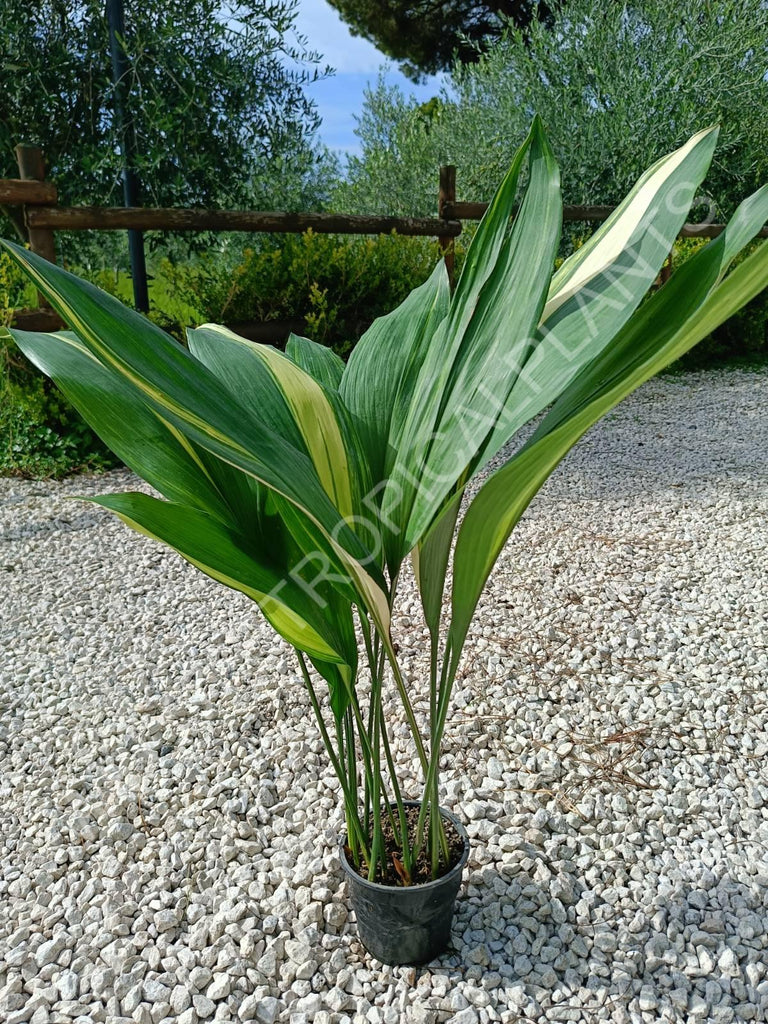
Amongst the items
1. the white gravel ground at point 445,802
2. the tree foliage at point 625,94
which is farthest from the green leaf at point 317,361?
the tree foliage at point 625,94

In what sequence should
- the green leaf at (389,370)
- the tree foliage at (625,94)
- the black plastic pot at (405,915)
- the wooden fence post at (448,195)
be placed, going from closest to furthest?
the green leaf at (389,370) → the black plastic pot at (405,915) → the wooden fence post at (448,195) → the tree foliage at (625,94)

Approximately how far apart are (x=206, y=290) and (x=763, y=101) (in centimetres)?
635

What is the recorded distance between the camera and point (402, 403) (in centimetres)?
96

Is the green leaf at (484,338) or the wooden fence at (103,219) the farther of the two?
the wooden fence at (103,219)

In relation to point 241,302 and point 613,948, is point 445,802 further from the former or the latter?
point 241,302

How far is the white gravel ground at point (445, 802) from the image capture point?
1.13m

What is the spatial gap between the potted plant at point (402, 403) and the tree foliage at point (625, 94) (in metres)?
Answer: 7.61

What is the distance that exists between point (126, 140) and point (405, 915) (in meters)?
5.13

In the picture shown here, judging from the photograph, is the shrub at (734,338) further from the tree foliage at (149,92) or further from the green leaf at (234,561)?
the green leaf at (234,561)

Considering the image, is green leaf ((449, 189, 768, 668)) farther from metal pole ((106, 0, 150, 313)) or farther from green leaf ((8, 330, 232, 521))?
metal pole ((106, 0, 150, 313))

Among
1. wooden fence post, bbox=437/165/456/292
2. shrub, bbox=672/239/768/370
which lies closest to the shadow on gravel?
wooden fence post, bbox=437/165/456/292

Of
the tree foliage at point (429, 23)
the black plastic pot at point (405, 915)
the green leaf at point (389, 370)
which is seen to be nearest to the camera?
the green leaf at point (389, 370)

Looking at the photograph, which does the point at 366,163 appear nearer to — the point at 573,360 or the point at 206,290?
the point at 206,290

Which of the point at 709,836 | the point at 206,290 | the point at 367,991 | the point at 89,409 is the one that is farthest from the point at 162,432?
the point at 206,290
